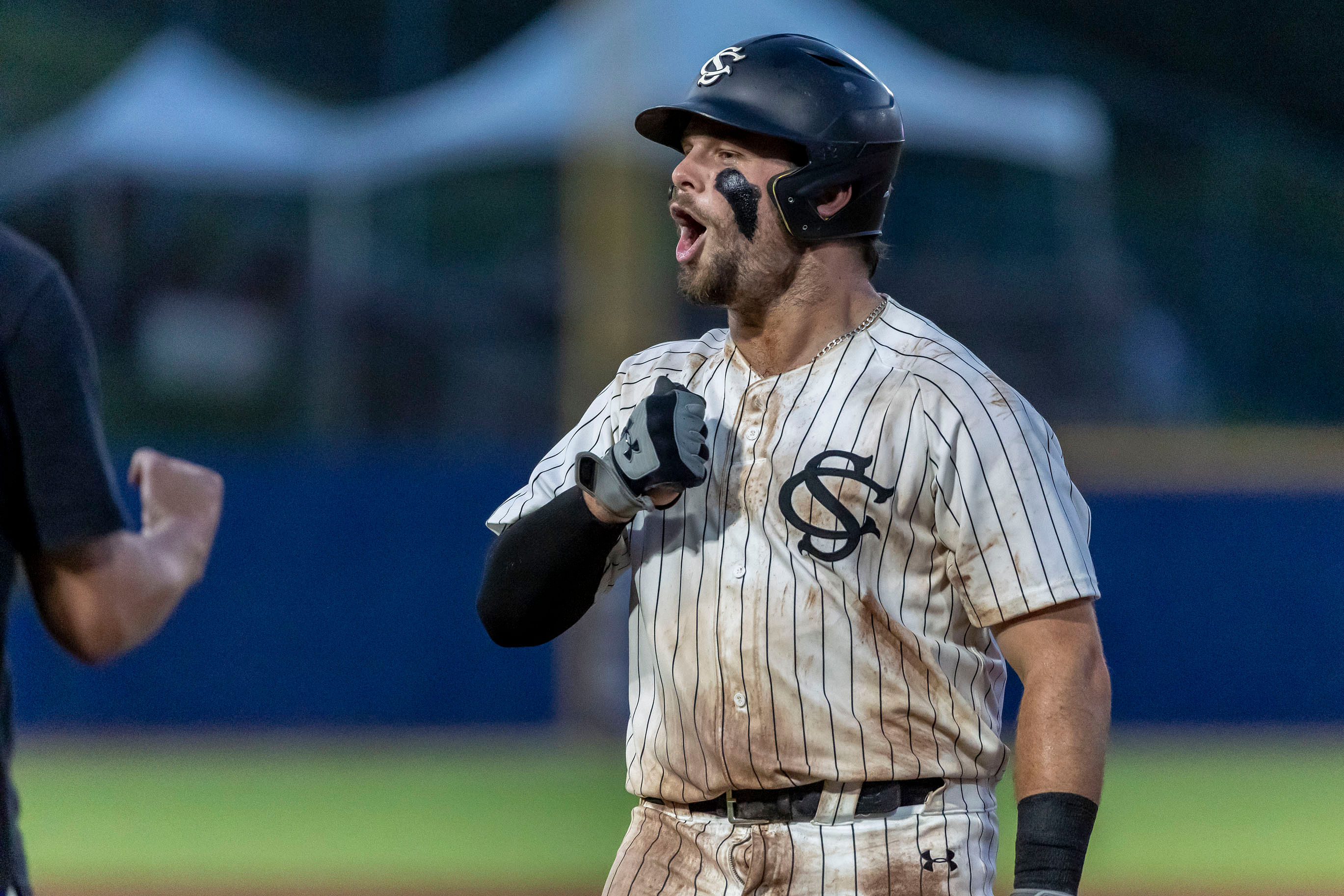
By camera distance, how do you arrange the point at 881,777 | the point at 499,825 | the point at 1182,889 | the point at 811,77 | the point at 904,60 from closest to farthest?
the point at 881,777 < the point at 811,77 < the point at 1182,889 < the point at 499,825 < the point at 904,60

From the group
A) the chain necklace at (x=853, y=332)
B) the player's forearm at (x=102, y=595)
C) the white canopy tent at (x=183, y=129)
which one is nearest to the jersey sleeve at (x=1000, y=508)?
the chain necklace at (x=853, y=332)

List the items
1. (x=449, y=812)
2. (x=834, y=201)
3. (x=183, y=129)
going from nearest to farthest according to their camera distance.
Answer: (x=834, y=201) < (x=449, y=812) < (x=183, y=129)

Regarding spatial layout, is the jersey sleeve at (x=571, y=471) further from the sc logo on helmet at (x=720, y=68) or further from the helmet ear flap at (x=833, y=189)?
the sc logo on helmet at (x=720, y=68)

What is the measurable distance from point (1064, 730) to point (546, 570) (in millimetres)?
897

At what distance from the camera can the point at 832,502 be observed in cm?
287

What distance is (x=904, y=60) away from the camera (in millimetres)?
13195

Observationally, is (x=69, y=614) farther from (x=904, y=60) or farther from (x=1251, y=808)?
(x=904, y=60)

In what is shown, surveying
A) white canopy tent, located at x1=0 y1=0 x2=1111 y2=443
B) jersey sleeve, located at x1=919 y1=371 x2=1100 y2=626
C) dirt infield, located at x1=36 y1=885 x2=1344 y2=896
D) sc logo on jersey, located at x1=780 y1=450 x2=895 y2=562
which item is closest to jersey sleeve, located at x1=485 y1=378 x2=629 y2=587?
sc logo on jersey, located at x1=780 y1=450 x2=895 y2=562

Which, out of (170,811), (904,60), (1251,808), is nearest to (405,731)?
(170,811)

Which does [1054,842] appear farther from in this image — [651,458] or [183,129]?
[183,129]

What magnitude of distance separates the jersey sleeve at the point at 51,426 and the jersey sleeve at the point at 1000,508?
1293 mm

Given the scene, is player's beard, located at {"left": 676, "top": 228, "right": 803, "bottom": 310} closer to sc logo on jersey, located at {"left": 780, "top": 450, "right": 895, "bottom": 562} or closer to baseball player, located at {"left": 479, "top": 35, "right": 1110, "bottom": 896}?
baseball player, located at {"left": 479, "top": 35, "right": 1110, "bottom": 896}

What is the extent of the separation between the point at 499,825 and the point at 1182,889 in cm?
312

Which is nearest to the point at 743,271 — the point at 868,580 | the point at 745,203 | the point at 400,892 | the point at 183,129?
the point at 745,203
